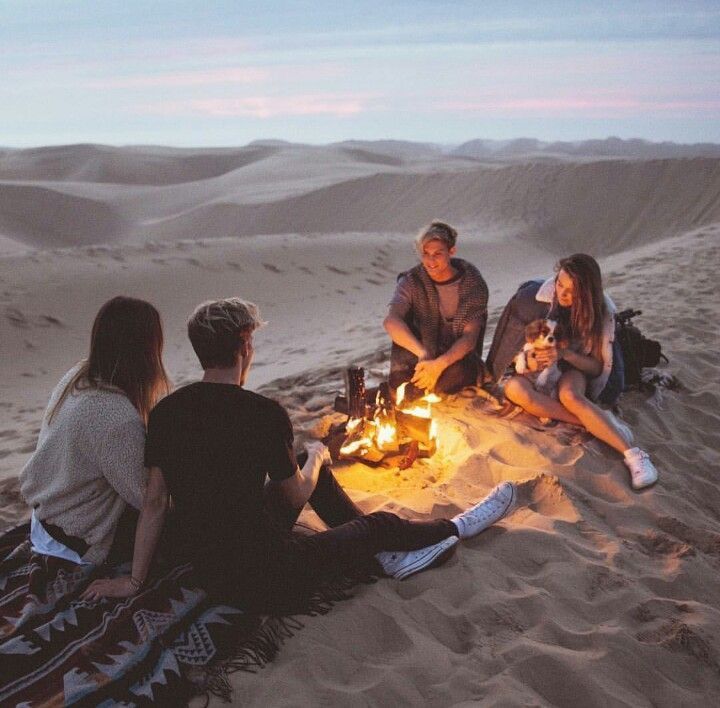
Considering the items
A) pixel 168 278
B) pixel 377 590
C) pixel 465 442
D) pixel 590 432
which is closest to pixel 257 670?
pixel 377 590

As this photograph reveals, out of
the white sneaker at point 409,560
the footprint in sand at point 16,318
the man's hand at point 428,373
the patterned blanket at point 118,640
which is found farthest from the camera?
the footprint in sand at point 16,318

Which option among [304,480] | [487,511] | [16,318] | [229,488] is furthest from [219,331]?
[16,318]

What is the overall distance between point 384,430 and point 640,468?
4.67ft

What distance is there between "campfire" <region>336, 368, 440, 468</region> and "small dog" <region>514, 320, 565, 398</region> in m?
0.76

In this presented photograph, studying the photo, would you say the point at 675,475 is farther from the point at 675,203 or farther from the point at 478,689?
the point at 675,203

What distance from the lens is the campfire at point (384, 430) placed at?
4.19m

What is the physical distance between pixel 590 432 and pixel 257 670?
2635 millimetres

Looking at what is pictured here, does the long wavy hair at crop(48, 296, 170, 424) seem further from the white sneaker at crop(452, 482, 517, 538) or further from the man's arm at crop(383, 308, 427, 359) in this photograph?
the man's arm at crop(383, 308, 427, 359)

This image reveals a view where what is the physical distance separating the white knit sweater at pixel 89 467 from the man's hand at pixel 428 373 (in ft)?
8.14

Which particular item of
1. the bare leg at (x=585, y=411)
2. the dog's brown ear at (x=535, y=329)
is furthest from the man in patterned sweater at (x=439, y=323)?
the bare leg at (x=585, y=411)

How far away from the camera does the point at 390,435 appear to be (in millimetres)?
4215

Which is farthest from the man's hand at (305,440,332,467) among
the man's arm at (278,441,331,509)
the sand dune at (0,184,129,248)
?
the sand dune at (0,184,129,248)

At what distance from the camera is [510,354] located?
5.18 metres

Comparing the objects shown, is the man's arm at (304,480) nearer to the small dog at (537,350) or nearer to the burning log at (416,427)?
the burning log at (416,427)
